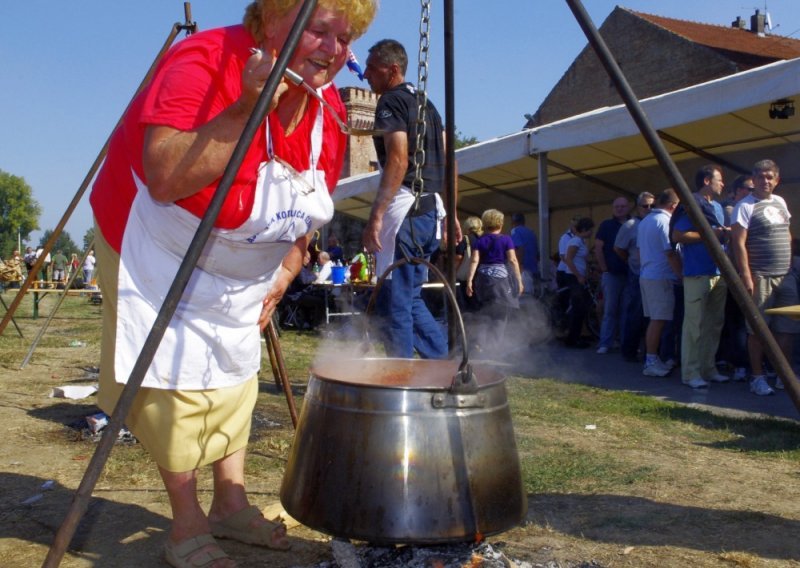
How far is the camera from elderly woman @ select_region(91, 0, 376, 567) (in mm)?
1942

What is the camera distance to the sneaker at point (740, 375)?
22.0ft

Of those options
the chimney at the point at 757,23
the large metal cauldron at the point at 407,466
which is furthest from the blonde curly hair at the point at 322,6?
the chimney at the point at 757,23

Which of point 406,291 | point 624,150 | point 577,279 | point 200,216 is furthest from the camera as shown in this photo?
point 624,150

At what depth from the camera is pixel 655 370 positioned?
7.00 metres

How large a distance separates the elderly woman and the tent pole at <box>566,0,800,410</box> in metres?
0.59

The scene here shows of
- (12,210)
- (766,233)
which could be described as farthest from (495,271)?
(12,210)

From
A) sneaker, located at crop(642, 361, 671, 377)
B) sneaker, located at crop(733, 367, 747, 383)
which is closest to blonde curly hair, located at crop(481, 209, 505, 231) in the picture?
sneaker, located at crop(642, 361, 671, 377)

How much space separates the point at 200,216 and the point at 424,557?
3.63 feet

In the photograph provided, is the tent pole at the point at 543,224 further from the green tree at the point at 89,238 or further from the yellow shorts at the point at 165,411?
the yellow shorts at the point at 165,411

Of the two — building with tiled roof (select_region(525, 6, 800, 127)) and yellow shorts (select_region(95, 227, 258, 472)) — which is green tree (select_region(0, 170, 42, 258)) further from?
yellow shorts (select_region(95, 227, 258, 472))

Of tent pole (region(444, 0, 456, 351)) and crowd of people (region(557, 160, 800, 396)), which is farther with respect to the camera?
crowd of people (region(557, 160, 800, 396))

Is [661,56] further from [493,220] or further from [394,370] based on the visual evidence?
[394,370]

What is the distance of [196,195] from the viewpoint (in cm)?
206

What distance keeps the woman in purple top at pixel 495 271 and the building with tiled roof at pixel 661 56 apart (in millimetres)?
17472
